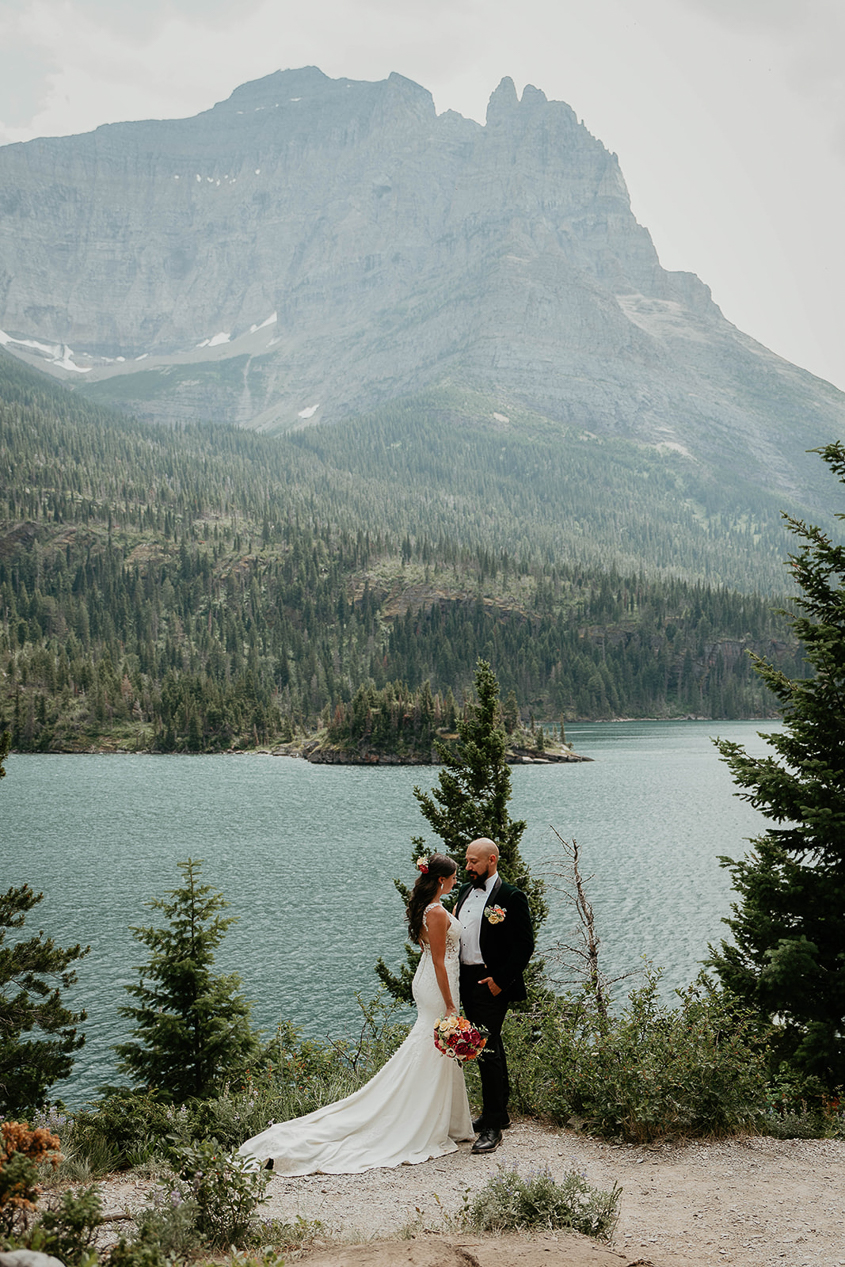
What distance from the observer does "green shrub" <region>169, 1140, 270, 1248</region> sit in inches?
310

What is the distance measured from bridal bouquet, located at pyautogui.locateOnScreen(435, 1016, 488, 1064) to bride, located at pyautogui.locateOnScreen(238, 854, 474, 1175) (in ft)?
1.31

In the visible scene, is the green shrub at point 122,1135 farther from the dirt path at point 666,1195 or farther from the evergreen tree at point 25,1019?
the evergreen tree at point 25,1019

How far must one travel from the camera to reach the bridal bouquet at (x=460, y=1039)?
9.90 metres

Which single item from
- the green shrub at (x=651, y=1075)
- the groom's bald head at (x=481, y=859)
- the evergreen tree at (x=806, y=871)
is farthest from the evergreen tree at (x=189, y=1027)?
the evergreen tree at (x=806, y=871)

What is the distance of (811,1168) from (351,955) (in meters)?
30.1

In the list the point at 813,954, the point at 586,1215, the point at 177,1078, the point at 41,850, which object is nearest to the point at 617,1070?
the point at 586,1215

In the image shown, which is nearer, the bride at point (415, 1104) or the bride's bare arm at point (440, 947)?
the bride at point (415, 1104)

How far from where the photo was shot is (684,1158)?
10336mm

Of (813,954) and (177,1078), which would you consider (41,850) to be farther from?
(813,954)

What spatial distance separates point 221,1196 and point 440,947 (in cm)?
341

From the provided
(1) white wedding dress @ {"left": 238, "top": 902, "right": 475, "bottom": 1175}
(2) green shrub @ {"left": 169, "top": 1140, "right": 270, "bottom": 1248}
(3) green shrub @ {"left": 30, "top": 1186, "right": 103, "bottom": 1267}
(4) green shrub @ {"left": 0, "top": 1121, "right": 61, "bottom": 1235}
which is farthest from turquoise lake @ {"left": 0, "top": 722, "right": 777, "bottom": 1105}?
(3) green shrub @ {"left": 30, "top": 1186, "right": 103, "bottom": 1267}

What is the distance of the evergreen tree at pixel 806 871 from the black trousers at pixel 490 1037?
18.1 ft

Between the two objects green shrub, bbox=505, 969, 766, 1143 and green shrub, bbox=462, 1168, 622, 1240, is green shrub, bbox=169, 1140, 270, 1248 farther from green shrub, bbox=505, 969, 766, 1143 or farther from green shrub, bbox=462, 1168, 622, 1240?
green shrub, bbox=505, 969, 766, 1143

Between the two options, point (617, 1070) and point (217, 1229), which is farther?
point (617, 1070)
